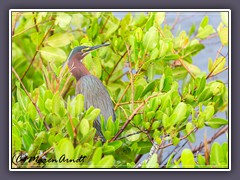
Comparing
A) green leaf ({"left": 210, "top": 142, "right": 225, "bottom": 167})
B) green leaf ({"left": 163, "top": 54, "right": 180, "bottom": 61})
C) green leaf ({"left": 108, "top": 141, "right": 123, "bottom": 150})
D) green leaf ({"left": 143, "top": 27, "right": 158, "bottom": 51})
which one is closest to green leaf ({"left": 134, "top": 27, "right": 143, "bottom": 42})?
green leaf ({"left": 143, "top": 27, "right": 158, "bottom": 51})

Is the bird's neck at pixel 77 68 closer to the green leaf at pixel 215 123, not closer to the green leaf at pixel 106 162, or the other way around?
the green leaf at pixel 106 162

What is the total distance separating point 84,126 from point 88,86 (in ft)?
0.69

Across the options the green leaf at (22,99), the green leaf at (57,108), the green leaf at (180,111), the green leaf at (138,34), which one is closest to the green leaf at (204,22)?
the green leaf at (138,34)

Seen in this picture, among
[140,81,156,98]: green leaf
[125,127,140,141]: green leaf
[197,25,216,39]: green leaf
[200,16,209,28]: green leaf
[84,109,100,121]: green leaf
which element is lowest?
[125,127,140,141]: green leaf

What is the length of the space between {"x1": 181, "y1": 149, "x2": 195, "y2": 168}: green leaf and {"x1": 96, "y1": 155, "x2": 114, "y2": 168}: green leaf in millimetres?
304

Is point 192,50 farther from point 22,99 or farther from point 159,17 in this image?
point 22,99

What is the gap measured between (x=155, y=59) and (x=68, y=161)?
1.86ft

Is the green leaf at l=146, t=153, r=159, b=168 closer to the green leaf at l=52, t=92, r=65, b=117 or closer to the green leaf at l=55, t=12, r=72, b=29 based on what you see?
the green leaf at l=52, t=92, r=65, b=117

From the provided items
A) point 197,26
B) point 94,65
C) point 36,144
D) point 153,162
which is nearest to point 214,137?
point 153,162

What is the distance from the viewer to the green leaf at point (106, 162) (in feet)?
8.43

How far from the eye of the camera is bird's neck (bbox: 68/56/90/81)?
2643 millimetres

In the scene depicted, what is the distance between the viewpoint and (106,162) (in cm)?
257
